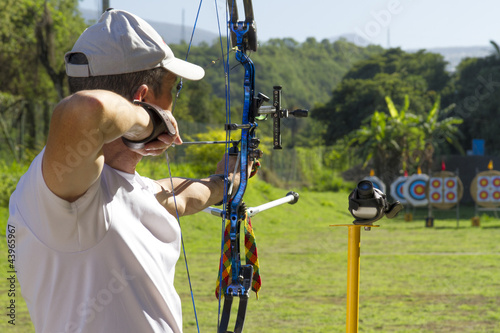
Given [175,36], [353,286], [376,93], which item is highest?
[376,93]

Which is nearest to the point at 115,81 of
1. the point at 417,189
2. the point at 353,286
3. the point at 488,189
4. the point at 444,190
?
the point at 353,286

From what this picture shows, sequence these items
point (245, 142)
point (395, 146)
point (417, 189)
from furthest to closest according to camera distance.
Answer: point (395, 146) < point (417, 189) < point (245, 142)

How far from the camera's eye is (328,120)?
24.6m

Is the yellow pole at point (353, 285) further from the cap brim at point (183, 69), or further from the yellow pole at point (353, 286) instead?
the cap brim at point (183, 69)

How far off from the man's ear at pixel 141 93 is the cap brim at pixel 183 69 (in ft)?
0.19

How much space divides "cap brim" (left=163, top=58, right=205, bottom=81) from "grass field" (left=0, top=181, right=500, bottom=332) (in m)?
2.77

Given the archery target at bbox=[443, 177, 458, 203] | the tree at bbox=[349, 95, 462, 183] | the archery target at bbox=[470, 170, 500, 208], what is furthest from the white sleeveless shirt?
the tree at bbox=[349, 95, 462, 183]

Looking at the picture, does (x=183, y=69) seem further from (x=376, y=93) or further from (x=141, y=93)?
(x=376, y=93)

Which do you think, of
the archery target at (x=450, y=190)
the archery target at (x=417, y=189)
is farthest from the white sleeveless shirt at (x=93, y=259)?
the archery target at (x=417, y=189)

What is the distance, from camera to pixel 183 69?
3.39 ft

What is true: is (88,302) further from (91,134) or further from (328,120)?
(328,120)

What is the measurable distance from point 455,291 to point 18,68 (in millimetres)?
10000

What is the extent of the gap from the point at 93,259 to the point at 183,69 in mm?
355

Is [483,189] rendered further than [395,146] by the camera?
No
